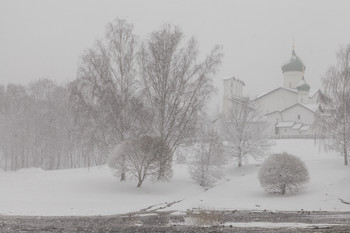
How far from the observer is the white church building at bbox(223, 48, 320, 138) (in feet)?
222

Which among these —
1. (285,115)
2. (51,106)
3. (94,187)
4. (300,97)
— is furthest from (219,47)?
(300,97)

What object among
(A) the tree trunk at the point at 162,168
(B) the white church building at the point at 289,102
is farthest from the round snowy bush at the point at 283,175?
(B) the white church building at the point at 289,102

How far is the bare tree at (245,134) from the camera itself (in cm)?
4241

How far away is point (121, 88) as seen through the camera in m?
30.6

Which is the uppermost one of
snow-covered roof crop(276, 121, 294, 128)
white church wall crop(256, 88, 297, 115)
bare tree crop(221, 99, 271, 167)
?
white church wall crop(256, 88, 297, 115)

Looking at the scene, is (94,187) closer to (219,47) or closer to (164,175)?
(164,175)

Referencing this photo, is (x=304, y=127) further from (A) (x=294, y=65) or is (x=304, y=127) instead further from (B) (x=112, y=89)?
(B) (x=112, y=89)

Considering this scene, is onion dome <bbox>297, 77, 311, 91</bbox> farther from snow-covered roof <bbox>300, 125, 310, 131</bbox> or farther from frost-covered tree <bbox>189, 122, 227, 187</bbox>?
frost-covered tree <bbox>189, 122, 227, 187</bbox>

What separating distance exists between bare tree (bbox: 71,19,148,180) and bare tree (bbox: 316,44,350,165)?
15.2m

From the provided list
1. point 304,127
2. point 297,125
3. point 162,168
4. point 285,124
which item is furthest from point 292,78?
point 162,168

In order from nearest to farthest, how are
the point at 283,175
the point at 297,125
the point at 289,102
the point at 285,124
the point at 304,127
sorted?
the point at 283,175 → the point at 304,127 → the point at 297,125 → the point at 285,124 → the point at 289,102

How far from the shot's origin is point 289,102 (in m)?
76.4

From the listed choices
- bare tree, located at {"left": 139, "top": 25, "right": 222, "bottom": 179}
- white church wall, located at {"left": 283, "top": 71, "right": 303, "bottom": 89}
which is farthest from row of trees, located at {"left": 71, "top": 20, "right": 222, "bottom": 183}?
white church wall, located at {"left": 283, "top": 71, "right": 303, "bottom": 89}

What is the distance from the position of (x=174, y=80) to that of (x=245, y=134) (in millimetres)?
14305
